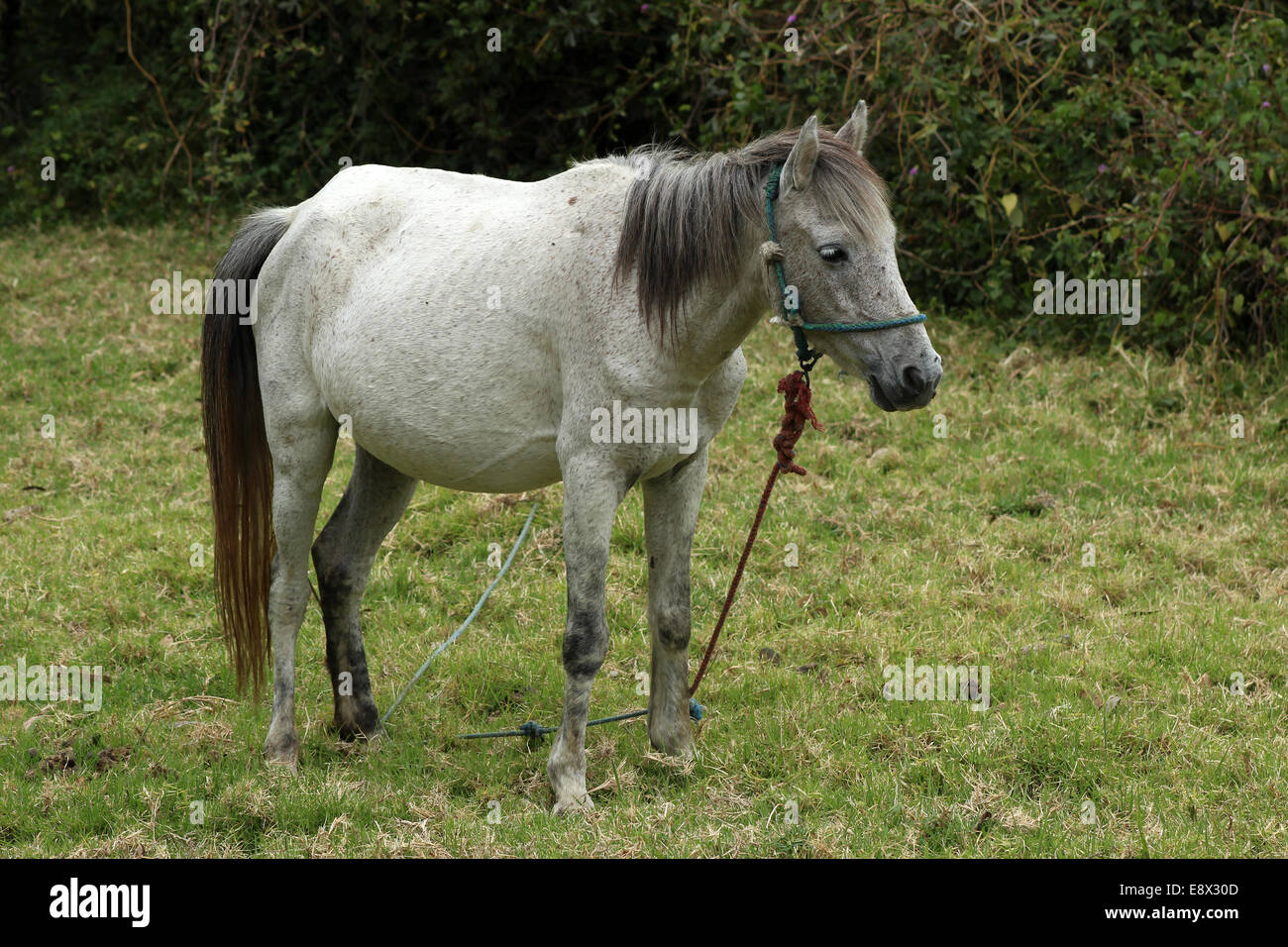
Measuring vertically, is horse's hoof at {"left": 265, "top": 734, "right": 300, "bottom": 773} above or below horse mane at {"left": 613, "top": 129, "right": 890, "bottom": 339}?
below

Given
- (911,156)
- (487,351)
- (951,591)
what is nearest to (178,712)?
(487,351)

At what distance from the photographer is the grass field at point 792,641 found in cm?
404

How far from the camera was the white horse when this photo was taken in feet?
12.3

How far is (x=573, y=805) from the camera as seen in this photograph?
4.11 metres

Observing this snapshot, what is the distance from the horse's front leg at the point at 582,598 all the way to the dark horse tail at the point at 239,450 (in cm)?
131

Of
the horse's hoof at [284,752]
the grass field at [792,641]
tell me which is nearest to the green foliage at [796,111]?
the grass field at [792,641]

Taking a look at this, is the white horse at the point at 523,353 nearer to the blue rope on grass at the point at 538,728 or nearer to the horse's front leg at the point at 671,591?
the horse's front leg at the point at 671,591

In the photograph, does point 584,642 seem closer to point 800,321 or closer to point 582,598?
point 582,598

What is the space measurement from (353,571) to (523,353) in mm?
1245

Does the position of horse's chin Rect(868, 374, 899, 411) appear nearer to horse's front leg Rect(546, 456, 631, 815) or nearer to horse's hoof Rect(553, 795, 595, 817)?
horse's front leg Rect(546, 456, 631, 815)

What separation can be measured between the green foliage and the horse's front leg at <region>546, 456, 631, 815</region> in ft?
15.8

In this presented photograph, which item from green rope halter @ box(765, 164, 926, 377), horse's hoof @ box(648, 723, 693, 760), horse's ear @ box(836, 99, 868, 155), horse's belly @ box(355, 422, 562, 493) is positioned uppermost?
horse's ear @ box(836, 99, 868, 155)

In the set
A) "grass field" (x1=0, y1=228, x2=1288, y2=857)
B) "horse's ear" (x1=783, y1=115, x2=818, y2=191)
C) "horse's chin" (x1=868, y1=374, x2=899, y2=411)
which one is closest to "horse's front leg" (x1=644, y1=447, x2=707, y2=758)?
"grass field" (x1=0, y1=228, x2=1288, y2=857)

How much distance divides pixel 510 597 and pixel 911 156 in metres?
4.70
